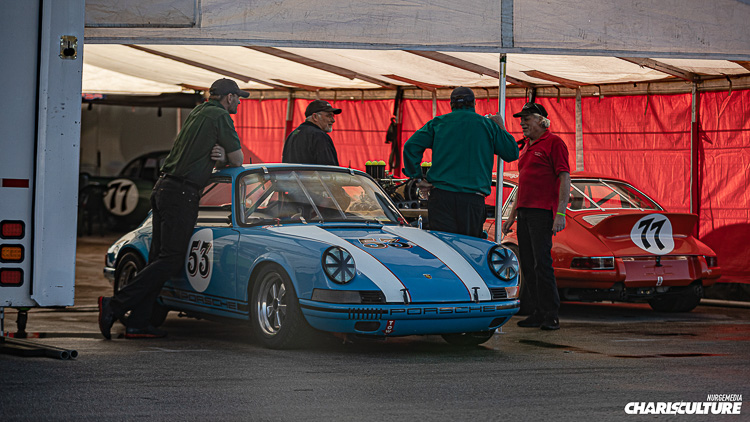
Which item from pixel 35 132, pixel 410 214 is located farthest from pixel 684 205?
pixel 35 132

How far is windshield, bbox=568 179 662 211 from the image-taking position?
1020 centimetres

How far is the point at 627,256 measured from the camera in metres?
9.48

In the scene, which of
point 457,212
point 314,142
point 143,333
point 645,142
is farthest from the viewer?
point 645,142

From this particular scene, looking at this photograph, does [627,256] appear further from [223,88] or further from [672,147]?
[223,88]

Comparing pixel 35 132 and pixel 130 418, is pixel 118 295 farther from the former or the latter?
pixel 130 418

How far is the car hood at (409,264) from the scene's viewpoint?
6.73 metres

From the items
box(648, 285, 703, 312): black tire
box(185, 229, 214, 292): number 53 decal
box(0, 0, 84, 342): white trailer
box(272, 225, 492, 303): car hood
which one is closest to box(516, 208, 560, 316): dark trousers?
box(272, 225, 492, 303): car hood

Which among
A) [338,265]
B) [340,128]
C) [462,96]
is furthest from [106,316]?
[340,128]

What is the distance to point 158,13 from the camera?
25.4 feet

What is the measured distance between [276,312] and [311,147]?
2.35 m

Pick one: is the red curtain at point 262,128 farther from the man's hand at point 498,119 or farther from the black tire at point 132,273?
the man's hand at point 498,119

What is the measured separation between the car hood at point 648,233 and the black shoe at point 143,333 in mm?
4034

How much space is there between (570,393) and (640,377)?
744mm

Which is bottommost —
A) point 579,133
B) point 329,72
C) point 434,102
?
point 579,133
